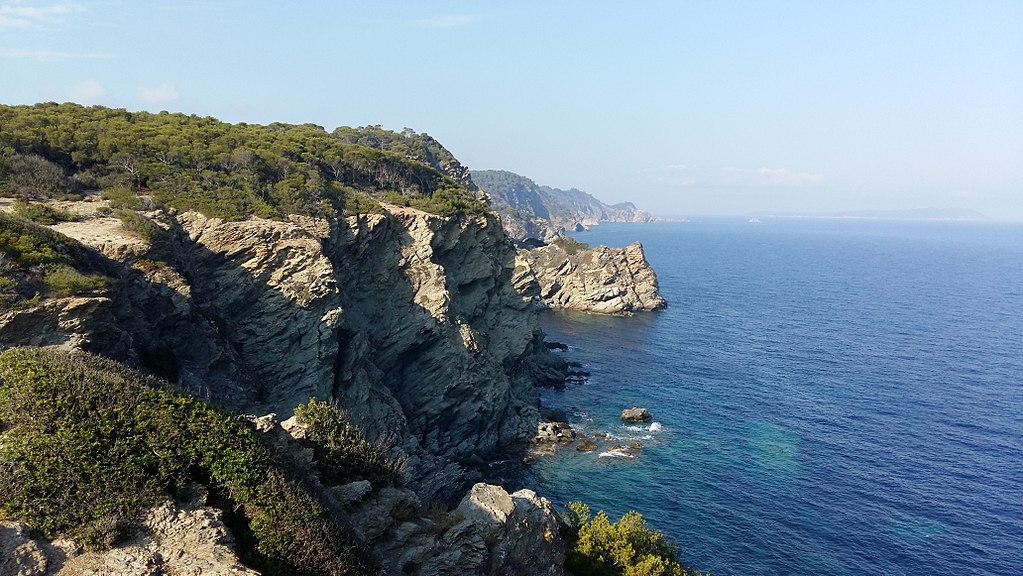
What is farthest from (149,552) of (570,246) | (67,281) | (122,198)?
(570,246)

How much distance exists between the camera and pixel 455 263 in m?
64.1

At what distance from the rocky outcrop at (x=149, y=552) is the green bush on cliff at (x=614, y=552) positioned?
15.3 metres

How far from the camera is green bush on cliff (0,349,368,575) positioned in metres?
12.5

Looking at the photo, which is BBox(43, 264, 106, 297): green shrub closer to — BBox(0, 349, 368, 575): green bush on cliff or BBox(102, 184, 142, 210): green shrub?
BBox(0, 349, 368, 575): green bush on cliff

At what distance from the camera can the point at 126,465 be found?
13414 millimetres

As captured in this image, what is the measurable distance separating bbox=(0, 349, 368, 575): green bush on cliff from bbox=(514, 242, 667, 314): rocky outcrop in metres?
109

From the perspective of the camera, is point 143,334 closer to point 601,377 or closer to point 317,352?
point 317,352

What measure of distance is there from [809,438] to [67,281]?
6720 centimetres

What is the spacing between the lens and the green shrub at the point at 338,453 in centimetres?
1981

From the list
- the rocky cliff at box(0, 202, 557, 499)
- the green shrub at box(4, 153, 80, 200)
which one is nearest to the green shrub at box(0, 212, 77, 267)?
the rocky cliff at box(0, 202, 557, 499)

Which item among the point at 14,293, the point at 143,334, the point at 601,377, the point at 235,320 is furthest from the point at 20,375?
the point at 601,377

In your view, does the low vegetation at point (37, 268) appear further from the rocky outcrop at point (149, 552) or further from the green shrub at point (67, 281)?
the rocky outcrop at point (149, 552)

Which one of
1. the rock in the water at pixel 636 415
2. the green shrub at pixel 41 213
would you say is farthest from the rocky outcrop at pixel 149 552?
the rock in the water at pixel 636 415

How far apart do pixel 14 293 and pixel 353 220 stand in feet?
99.0
